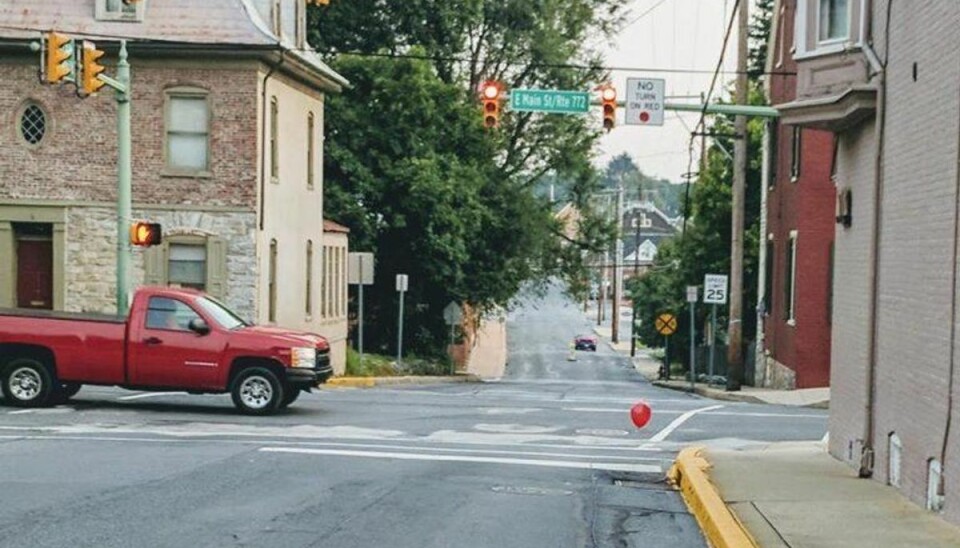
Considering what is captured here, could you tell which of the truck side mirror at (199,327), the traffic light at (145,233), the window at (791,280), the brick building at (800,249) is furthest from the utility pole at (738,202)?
the truck side mirror at (199,327)

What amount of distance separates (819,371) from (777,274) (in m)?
5.52

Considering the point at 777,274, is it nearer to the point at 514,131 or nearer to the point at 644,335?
the point at 514,131

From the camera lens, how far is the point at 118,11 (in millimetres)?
33000

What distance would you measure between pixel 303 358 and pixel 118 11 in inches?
579

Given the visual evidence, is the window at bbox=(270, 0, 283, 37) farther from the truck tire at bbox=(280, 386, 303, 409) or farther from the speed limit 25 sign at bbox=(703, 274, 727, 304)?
the truck tire at bbox=(280, 386, 303, 409)

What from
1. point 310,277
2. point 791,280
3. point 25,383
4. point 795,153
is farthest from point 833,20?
point 310,277

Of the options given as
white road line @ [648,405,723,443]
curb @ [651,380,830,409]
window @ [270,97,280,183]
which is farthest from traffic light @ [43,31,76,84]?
curb @ [651,380,830,409]

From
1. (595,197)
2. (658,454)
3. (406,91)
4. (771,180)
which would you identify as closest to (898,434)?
(658,454)

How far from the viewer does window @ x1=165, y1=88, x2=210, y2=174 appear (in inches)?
1288

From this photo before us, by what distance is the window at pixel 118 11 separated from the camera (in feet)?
108

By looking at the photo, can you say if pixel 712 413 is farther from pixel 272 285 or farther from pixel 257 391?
pixel 272 285

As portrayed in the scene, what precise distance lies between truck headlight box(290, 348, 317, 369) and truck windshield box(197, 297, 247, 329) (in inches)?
41.5

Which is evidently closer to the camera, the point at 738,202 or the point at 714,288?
the point at 738,202

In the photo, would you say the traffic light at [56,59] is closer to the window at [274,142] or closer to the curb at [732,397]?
the window at [274,142]
